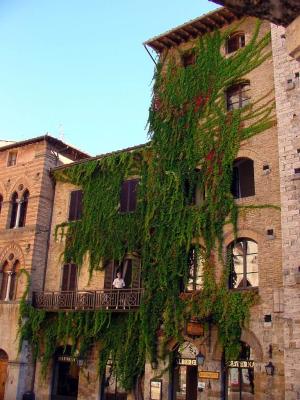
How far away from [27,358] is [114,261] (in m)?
6.09

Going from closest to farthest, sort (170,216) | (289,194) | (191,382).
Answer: (289,194) < (191,382) < (170,216)

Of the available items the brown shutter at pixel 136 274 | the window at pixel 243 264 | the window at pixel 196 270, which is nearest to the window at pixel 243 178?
the window at pixel 243 264

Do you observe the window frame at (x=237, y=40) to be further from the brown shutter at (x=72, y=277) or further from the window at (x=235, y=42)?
the brown shutter at (x=72, y=277)

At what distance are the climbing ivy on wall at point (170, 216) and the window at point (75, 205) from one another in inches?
25.8

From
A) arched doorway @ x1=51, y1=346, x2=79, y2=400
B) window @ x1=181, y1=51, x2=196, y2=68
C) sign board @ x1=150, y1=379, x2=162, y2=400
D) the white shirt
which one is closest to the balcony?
the white shirt

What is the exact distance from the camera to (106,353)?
62.7ft

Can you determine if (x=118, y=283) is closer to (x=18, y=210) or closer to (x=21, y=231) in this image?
(x=21, y=231)

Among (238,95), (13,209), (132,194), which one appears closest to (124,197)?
(132,194)

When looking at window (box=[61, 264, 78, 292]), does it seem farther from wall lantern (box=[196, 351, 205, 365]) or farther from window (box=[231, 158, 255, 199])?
window (box=[231, 158, 255, 199])

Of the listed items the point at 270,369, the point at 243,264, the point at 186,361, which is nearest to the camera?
the point at 270,369

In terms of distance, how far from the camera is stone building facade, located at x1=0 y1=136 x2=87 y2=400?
2131 centimetres

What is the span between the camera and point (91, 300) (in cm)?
1983

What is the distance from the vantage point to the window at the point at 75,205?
898 inches

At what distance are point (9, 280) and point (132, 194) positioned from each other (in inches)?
306
